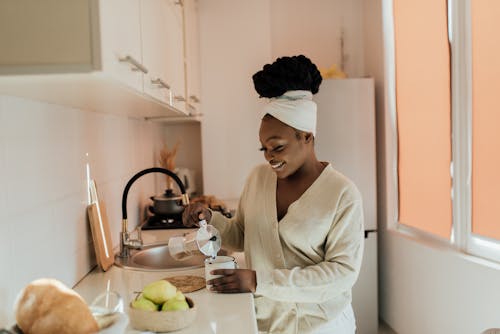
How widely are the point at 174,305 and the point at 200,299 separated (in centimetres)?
Answer: 24

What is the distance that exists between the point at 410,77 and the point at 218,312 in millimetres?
2143

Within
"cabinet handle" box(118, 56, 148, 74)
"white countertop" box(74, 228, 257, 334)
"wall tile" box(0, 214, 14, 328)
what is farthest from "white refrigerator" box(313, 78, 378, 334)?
"wall tile" box(0, 214, 14, 328)

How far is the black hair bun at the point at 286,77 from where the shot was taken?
140cm

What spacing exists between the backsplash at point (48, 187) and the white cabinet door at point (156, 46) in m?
0.28

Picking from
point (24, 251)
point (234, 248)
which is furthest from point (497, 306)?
point (24, 251)

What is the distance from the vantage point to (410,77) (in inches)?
109

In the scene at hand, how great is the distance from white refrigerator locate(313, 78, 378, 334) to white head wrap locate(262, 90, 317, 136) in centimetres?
150

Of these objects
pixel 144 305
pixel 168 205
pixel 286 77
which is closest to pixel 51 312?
pixel 144 305

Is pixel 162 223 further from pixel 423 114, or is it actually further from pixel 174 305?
pixel 423 114

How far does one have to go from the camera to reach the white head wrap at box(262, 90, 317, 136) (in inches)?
54.7

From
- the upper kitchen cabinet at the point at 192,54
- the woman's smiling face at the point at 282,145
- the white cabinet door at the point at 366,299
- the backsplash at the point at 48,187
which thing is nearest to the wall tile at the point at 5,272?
the backsplash at the point at 48,187

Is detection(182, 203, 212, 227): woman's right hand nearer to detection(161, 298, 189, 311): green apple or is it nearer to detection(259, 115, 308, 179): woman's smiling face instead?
detection(259, 115, 308, 179): woman's smiling face

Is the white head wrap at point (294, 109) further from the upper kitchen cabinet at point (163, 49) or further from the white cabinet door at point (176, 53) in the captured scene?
the white cabinet door at point (176, 53)

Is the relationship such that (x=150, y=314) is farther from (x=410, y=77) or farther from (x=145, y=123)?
(x=410, y=77)
